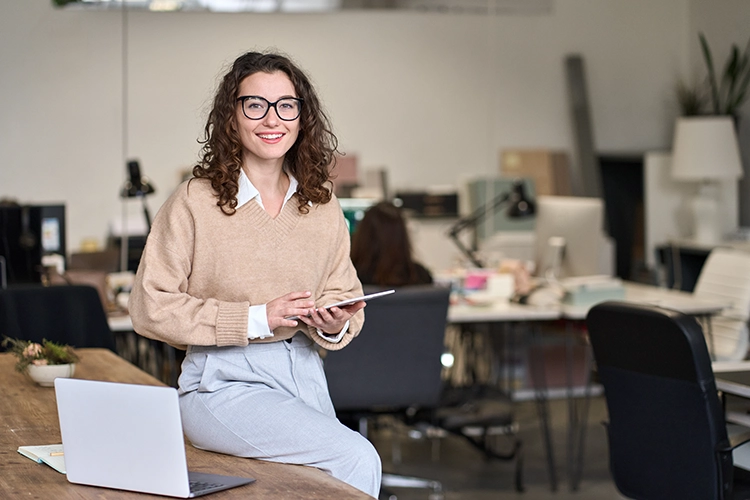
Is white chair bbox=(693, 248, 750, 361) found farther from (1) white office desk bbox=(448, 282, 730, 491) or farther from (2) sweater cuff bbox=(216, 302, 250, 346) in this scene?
(2) sweater cuff bbox=(216, 302, 250, 346)

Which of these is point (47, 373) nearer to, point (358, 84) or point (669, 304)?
point (669, 304)

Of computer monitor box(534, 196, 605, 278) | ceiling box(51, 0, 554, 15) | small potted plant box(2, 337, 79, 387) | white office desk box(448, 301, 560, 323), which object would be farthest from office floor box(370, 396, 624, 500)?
ceiling box(51, 0, 554, 15)

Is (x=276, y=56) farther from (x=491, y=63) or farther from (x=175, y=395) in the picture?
(x=491, y=63)

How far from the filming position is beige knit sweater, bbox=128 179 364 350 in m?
1.84

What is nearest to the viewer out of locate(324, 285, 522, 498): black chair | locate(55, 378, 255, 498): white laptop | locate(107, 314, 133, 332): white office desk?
locate(55, 378, 255, 498): white laptop

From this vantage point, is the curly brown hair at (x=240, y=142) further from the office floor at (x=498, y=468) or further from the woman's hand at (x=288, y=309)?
the office floor at (x=498, y=468)

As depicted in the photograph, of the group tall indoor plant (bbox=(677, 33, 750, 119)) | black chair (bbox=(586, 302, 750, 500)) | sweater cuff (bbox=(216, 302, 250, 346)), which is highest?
tall indoor plant (bbox=(677, 33, 750, 119))

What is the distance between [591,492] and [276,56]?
9.85 ft

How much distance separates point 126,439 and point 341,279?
1.98 feet

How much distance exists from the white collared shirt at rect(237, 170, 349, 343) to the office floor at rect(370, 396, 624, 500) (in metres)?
2.48

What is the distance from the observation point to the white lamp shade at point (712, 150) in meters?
6.59

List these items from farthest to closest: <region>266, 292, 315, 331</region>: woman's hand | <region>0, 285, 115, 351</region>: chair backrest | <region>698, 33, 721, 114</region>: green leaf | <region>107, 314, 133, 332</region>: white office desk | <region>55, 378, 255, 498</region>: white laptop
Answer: <region>698, 33, 721, 114</region>: green leaf, <region>107, 314, 133, 332</region>: white office desk, <region>0, 285, 115, 351</region>: chair backrest, <region>266, 292, 315, 331</region>: woman's hand, <region>55, 378, 255, 498</region>: white laptop

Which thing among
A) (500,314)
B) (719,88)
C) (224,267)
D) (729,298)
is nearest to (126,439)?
(224,267)

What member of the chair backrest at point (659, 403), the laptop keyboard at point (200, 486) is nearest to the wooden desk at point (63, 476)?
the laptop keyboard at point (200, 486)
